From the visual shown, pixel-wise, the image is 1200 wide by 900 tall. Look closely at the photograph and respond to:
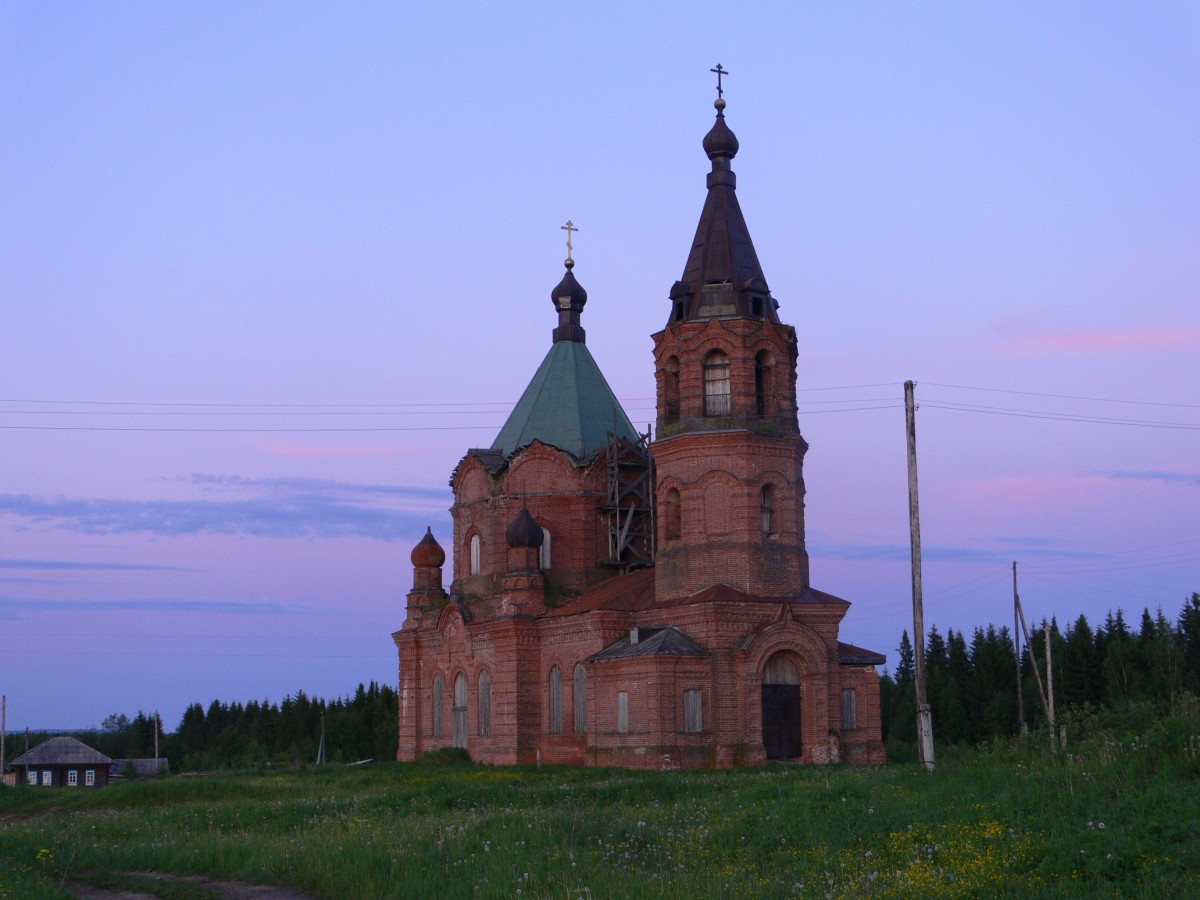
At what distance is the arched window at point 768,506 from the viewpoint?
3559 cm

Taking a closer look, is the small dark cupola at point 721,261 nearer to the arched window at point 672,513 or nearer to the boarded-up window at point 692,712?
the arched window at point 672,513

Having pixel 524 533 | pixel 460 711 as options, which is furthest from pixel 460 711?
pixel 524 533

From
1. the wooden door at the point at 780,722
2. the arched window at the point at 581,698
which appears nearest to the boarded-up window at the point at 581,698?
the arched window at the point at 581,698

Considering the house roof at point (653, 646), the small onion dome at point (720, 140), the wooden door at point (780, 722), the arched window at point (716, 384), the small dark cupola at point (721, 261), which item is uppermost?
the small onion dome at point (720, 140)

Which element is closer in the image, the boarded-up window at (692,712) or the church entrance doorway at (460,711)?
the boarded-up window at (692,712)

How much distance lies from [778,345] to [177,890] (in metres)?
24.3

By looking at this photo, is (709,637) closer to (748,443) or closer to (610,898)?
(748,443)

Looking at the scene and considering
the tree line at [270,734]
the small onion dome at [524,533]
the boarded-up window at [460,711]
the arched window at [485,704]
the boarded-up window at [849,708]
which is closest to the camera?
the boarded-up window at [849,708]

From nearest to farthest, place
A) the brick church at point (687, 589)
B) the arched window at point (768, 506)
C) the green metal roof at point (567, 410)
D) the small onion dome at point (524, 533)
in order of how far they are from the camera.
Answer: the brick church at point (687, 589), the arched window at point (768, 506), the small onion dome at point (524, 533), the green metal roof at point (567, 410)

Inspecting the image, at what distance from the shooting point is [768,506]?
35.7m

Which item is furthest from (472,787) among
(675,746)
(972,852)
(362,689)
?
(362,689)

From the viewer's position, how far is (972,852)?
13.0 meters

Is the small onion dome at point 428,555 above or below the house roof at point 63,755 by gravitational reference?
above

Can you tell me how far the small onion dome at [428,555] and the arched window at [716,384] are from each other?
49.4 feet
